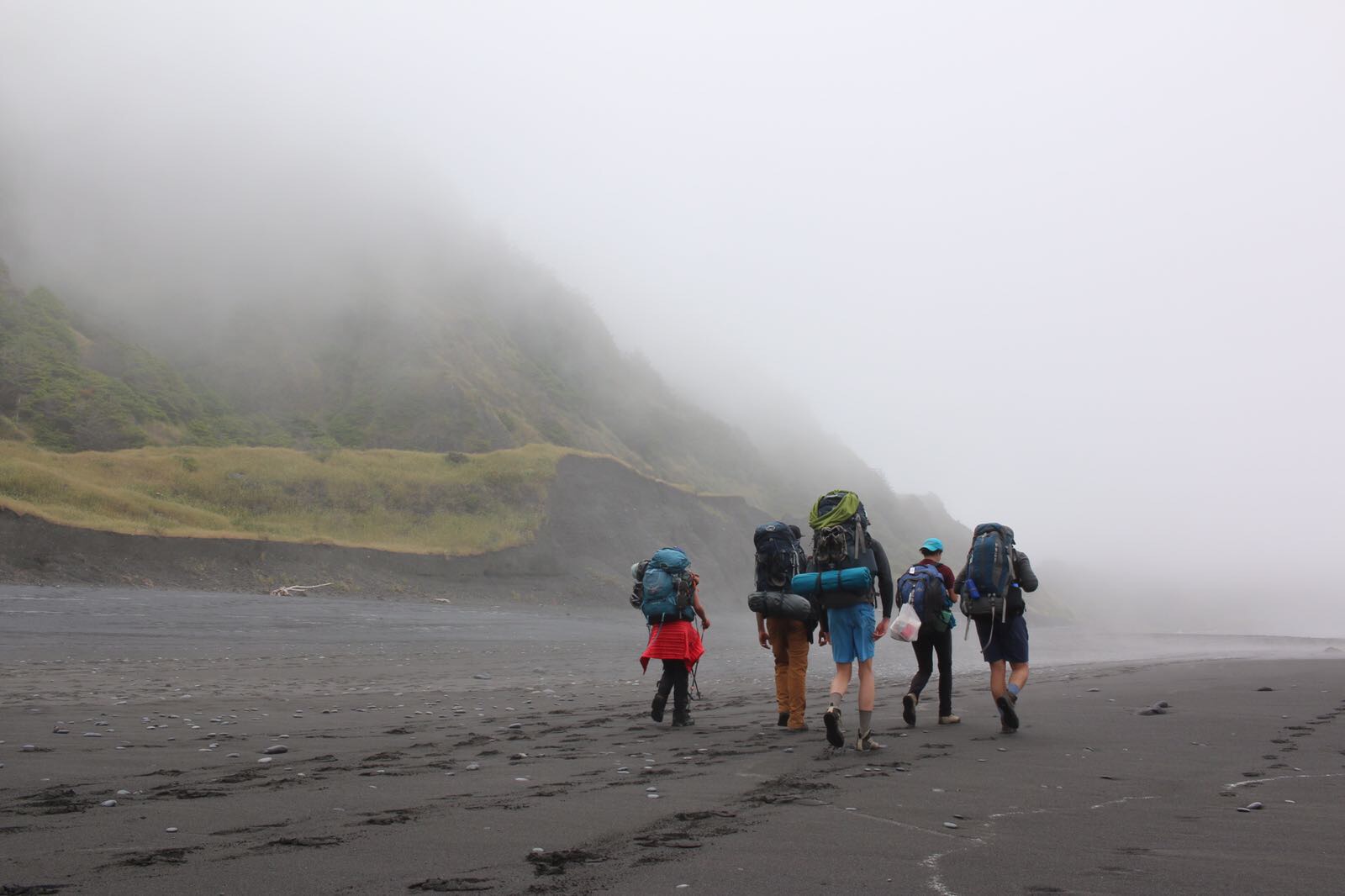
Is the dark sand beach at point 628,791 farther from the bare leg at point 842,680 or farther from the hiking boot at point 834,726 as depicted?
the bare leg at point 842,680

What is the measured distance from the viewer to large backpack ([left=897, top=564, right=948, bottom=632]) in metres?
9.98

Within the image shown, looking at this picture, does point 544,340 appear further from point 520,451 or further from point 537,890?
point 537,890

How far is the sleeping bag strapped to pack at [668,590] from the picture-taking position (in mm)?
10094

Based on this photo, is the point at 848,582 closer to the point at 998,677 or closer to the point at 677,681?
the point at 998,677

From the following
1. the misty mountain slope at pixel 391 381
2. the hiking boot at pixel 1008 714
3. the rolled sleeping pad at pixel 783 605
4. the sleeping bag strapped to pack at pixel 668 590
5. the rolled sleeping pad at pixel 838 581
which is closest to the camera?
the rolled sleeping pad at pixel 838 581

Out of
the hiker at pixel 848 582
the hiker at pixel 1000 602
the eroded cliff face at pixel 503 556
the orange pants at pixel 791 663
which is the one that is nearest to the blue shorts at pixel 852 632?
the hiker at pixel 848 582

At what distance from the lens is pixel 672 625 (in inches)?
399

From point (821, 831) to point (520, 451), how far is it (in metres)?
54.0

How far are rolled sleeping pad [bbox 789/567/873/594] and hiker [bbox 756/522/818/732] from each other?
774mm

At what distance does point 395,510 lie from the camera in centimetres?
4878

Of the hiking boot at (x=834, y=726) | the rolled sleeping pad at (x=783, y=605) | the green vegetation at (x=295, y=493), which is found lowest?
the hiking boot at (x=834, y=726)

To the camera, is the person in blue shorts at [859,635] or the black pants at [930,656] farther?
the black pants at [930,656]

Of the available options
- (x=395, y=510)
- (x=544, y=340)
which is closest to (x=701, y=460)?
(x=544, y=340)

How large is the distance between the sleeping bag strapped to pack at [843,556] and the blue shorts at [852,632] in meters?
0.09
